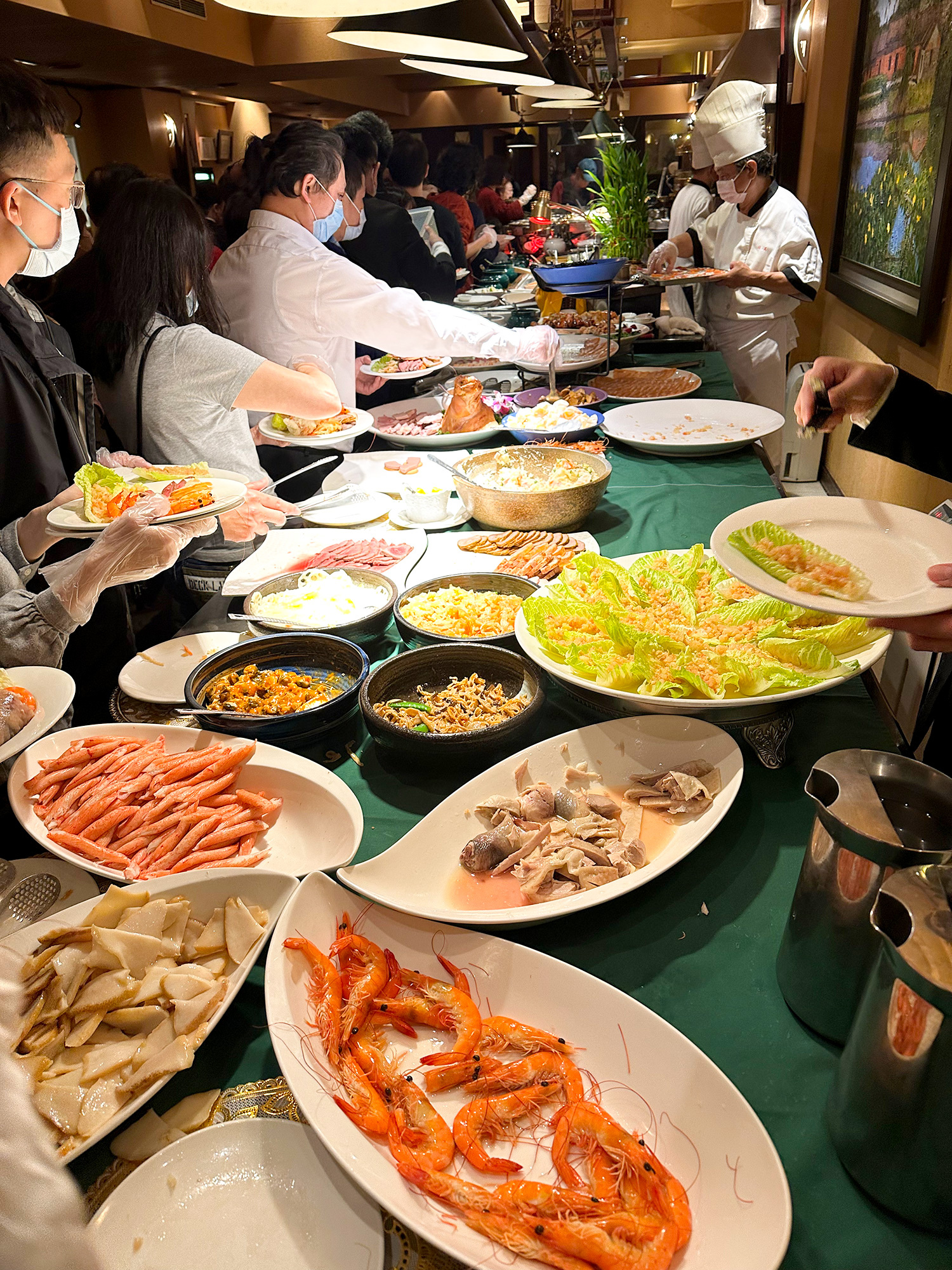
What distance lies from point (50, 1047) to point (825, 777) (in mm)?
1004

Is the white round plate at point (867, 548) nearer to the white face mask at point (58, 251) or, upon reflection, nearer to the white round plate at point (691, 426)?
the white round plate at point (691, 426)

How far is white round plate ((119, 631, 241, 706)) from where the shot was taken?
5.54ft

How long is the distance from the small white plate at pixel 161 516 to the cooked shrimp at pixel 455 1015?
4.18 ft

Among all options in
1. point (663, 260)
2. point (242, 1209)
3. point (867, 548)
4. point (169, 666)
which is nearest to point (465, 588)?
point (169, 666)

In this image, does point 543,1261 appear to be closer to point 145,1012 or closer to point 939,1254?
point 939,1254

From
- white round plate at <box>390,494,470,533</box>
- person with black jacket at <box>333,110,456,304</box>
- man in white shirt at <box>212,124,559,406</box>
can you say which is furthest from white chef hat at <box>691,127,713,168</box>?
white round plate at <box>390,494,470,533</box>

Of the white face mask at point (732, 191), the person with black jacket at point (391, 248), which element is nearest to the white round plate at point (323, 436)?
the person with black jacket at point (391, 248)

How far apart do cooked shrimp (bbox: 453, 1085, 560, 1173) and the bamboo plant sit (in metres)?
5.41

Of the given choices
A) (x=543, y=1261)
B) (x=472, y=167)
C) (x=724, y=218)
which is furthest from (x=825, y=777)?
(x=472, y=167)

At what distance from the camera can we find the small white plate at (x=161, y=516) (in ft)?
6.18

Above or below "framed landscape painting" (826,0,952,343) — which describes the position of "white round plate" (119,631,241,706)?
below

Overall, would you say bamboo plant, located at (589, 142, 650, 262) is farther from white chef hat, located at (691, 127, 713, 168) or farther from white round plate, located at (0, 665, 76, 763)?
white round plate, located at (0, 665, 76, 763)

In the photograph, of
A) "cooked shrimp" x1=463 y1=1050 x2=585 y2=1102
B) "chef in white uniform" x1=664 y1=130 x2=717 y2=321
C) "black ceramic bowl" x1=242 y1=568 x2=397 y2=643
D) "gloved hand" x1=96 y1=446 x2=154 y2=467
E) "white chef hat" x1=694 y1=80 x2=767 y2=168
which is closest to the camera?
"cooked shrimp" x1=463 y1=1050 x2=585 y2=1102

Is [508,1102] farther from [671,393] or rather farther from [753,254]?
[753,254]
